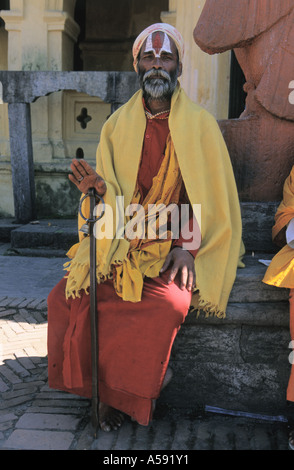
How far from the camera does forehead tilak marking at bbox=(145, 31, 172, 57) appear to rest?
2775 mm

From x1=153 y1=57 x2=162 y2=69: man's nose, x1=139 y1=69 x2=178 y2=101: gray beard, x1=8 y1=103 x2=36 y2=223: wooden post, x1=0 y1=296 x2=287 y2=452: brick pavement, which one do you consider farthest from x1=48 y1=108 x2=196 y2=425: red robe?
x1=8 y1=103 x2=36 y2=223: wooden post

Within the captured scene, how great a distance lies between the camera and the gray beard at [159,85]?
9.01 ft

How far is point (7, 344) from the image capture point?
3.69 meters

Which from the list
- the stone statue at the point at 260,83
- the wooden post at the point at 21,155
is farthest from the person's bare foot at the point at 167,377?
the wooden post at the point at 21,155

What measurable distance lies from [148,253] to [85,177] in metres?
0.53

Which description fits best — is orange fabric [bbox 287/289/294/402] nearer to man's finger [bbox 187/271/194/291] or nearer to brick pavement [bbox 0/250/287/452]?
brick pavement [bbox 0/250/287/452]

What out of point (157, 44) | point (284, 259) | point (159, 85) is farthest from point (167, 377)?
point (157, 44)

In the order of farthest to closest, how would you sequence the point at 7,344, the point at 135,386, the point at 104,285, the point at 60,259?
1. the point at 60,259
2. the point at 7,344
3. the point at 104,285
4. the point at 135,386

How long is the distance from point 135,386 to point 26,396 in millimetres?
837

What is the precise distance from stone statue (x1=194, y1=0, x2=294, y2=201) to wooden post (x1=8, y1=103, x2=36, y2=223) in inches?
182

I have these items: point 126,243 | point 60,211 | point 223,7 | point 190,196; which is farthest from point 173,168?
point 60,211

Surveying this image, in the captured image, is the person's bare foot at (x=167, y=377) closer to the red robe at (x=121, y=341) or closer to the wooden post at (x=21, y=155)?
the red robe at (x=121, y=341)

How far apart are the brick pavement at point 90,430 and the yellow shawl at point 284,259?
751 mm

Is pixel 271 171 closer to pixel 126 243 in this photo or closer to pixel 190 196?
pixel 190 196
